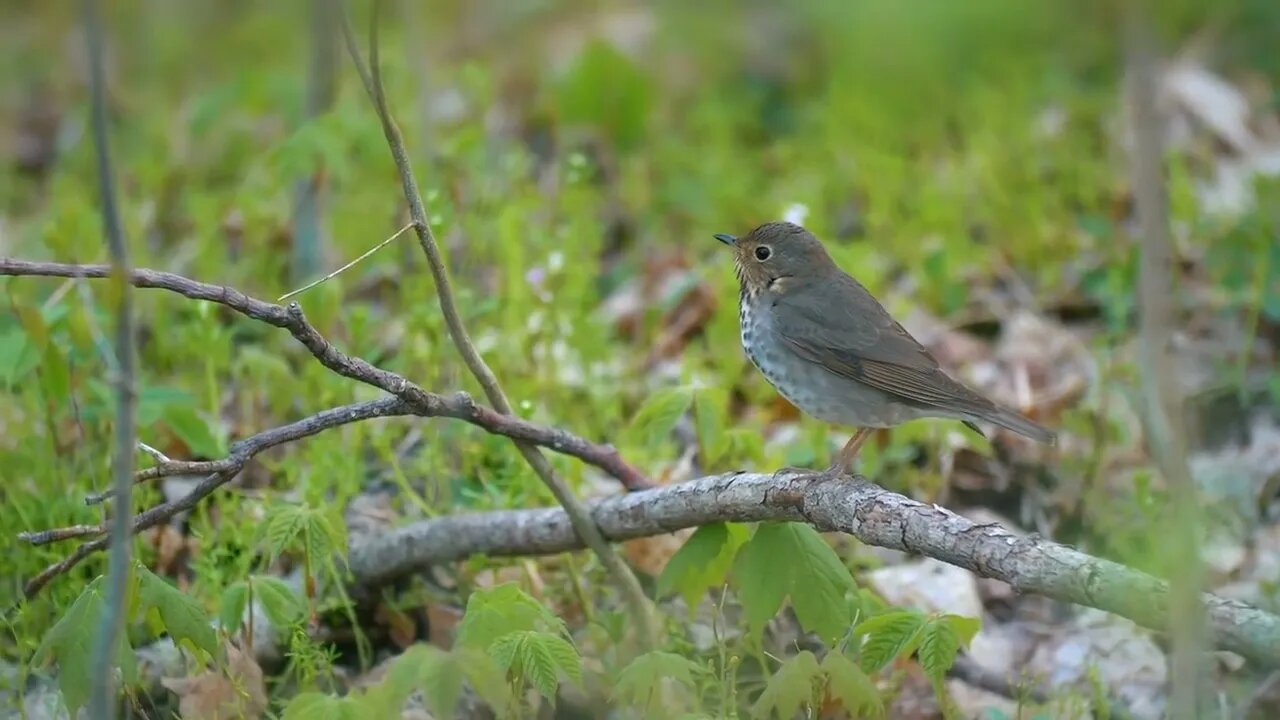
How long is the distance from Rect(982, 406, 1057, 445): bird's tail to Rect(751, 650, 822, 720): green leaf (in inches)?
43.0

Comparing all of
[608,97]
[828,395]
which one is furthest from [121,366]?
[608,97]

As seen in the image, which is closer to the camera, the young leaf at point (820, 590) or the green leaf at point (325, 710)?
the green leaf at point (325, 710)

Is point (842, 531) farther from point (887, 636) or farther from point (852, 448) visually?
point (852, 448)

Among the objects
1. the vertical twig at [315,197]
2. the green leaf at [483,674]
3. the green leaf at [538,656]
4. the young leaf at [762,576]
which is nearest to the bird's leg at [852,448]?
the young leaf at [762,576]

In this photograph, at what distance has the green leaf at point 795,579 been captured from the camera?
321 cm

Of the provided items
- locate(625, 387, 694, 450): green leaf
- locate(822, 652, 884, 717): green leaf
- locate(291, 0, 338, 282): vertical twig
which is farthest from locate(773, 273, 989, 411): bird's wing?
locate(291, 0, 338, 282): vertical twig

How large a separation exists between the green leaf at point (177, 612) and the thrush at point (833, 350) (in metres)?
1.64

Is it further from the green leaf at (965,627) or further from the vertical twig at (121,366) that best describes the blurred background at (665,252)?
the vertical twig at (121,366)

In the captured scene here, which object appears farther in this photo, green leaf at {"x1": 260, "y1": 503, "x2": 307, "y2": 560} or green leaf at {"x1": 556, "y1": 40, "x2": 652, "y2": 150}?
green leaf at {"x1": 556, "y1": 40, "x2": 652, "y2": 150}

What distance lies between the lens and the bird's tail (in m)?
3.67

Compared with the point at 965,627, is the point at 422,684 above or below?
below

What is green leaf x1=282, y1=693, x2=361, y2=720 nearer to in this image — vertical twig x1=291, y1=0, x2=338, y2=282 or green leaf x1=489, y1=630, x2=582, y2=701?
green leaf x1=489, y1=630, x2=582, y2=701

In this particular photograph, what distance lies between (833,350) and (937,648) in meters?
1.43

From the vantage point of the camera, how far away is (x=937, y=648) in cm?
294
